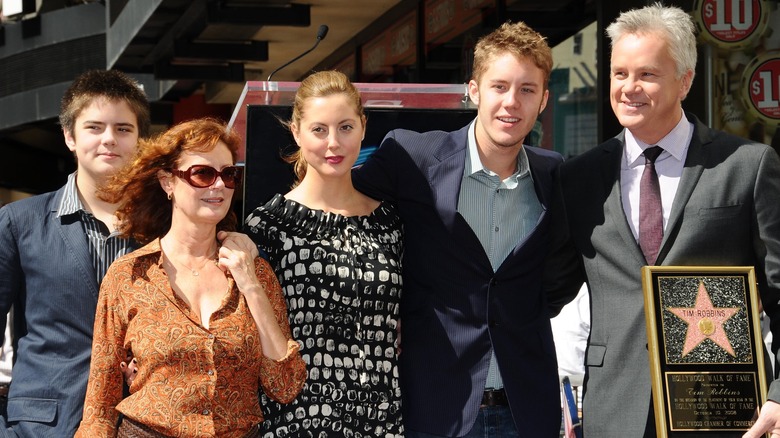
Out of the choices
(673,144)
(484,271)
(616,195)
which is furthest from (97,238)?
(673,144)

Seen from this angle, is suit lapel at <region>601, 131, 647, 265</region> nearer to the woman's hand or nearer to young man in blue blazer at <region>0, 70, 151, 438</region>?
the woman's hand

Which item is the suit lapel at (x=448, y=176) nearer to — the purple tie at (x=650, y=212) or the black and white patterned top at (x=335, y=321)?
the black and white patterned top at (x=335, y=321)

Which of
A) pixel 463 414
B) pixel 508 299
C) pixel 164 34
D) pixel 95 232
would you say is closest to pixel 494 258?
pixel 508 299

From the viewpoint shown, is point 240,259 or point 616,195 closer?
point 240,259

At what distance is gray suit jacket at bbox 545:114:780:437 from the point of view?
3.77m

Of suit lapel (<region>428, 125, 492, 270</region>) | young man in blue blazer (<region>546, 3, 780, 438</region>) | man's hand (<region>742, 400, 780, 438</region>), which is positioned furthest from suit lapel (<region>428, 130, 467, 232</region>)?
man's hand (<region>742, 400, 780, 438</region>)

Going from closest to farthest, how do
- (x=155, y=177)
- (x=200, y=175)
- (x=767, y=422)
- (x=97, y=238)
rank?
(x=767, y=422) < (x=200, y=175) < (x=155, y=177) < (x=97, y=238)

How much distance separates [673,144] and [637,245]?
1.19 feet

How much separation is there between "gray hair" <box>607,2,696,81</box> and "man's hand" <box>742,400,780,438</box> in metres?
1.08

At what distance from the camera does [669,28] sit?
387 cm

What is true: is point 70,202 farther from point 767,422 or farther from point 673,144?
point 767,422

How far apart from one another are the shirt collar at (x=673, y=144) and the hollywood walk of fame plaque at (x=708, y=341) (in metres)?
0.46

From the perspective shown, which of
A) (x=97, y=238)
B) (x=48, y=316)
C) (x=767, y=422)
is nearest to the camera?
(x=767, y=422)

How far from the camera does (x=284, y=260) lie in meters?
3.91
